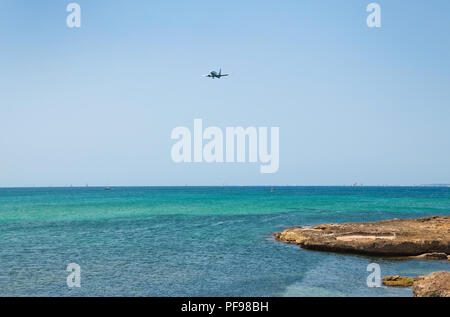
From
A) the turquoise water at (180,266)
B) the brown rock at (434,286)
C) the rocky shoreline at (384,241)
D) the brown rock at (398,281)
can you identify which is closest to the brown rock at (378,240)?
the rocky shoreline at (384,241)

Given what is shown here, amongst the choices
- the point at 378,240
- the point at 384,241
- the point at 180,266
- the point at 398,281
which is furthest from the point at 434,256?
the point at 180,266

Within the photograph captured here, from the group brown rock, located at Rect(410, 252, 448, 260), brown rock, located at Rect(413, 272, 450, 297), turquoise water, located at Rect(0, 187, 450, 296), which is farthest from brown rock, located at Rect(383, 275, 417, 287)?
brown rock, located at Rect(410, 252, 448, 260)

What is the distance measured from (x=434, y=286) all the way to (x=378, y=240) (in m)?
15.7

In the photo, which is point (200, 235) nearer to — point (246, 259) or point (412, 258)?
point (246, 259)

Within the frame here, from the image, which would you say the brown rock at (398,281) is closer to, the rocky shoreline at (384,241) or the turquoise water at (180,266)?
the turquoise water at (180,266)

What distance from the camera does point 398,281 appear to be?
27.1 meters

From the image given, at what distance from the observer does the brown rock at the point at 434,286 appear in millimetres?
23120

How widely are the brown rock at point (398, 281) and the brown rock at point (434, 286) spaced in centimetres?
154

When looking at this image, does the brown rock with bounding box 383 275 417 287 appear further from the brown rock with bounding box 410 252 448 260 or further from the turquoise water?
the brown rock with bounding box 410 252 448 260

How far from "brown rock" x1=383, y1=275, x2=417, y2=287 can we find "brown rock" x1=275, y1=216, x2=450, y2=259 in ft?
34.5

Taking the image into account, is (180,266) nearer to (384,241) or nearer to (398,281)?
(398,281)
